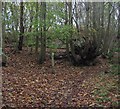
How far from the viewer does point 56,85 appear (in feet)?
20.8

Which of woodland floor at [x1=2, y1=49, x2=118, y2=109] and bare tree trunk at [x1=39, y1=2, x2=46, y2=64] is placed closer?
woodland floor at [x1=2, y1=49, x2=118, y2=109]

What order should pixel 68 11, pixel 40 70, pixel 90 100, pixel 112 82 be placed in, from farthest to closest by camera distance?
pixel 68 11, pixel 40 70, pixel 112 82, pixel 90 100

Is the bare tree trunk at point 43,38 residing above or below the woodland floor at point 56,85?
above

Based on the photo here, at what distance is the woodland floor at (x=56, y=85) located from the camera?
503 cm

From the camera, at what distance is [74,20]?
29.1 feet

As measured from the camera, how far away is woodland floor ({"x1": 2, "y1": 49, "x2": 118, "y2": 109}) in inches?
198

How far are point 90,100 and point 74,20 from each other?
167 inches

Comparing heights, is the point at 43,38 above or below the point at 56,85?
above

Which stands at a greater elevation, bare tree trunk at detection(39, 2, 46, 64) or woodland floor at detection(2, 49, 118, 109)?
bare tree trunk at detection(39, 2, 46, 64)

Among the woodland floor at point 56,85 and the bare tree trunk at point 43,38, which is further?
the bare tree trunk at point 43,38

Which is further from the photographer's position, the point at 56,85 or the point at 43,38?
the point at 43,38

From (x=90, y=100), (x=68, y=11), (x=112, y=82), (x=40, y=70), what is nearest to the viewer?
(x=90, y=100)

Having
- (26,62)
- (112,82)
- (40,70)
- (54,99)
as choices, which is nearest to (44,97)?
(54,99)

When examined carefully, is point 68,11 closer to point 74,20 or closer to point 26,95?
point 74,20
